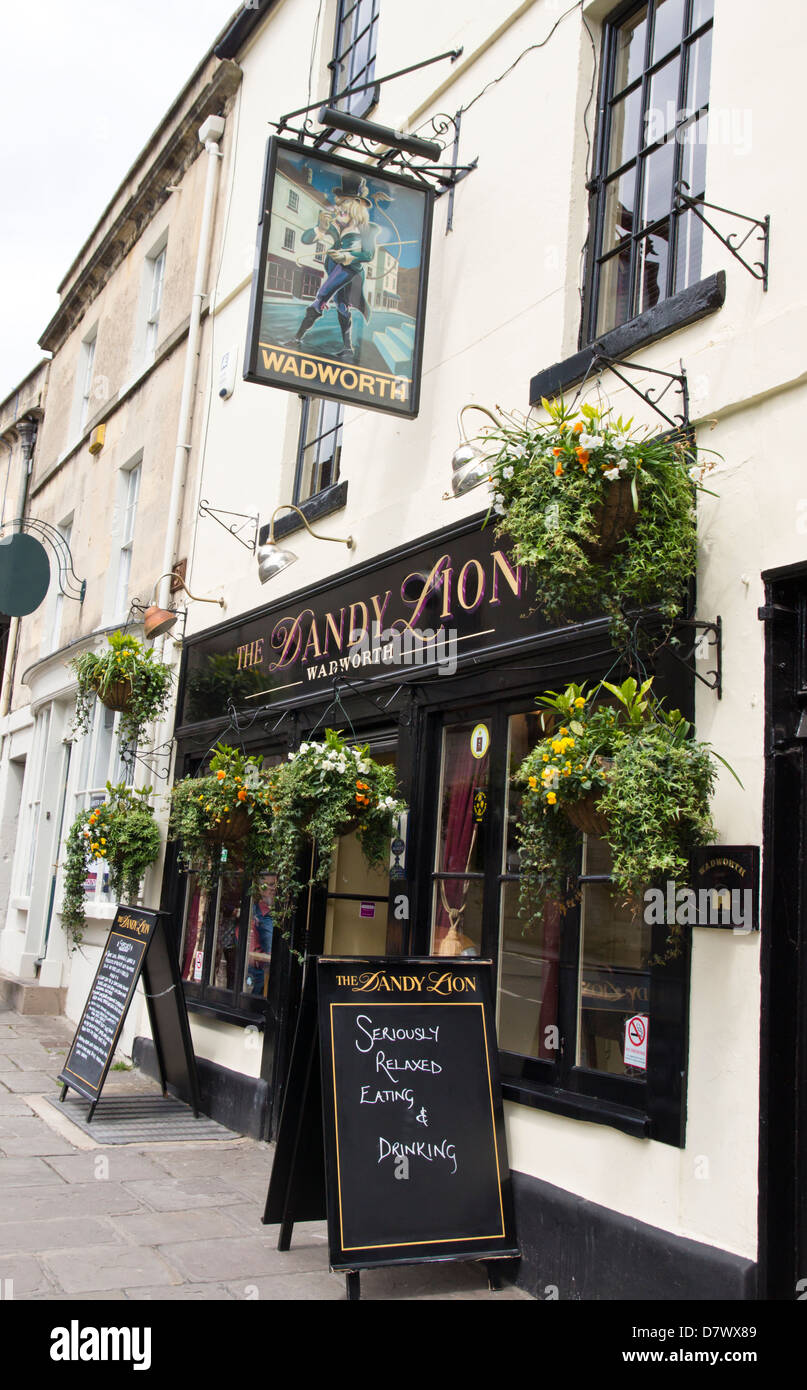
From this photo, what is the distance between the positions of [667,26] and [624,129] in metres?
0.46

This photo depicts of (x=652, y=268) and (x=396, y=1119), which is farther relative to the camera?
(x=652, y=268)

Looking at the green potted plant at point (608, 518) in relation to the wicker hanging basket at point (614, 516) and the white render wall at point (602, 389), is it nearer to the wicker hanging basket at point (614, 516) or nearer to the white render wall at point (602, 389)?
the wicker hanging basket at point (614, 516)

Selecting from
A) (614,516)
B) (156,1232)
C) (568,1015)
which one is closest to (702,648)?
(614,516)

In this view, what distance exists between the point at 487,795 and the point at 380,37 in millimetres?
5465

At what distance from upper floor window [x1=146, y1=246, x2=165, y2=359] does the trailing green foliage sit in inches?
291

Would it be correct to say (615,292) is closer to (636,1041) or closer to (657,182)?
(657,182)

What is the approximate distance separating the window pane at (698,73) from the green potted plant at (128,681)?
5630 mm

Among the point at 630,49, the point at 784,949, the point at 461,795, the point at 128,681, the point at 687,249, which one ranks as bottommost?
the point at 784,949

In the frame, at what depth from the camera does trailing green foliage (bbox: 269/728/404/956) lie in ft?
18.7

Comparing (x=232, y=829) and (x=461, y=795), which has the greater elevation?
(x=461, y=795)

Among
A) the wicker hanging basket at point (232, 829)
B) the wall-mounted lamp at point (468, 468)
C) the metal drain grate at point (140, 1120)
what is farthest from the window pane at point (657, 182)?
the metal drain grate at point (140, 1120)

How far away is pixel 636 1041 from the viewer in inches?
175

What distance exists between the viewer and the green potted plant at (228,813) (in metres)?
6.57
